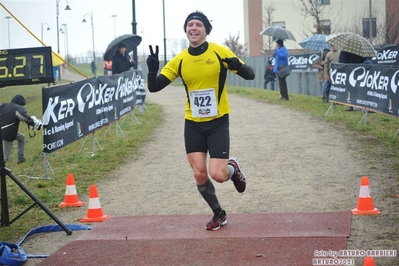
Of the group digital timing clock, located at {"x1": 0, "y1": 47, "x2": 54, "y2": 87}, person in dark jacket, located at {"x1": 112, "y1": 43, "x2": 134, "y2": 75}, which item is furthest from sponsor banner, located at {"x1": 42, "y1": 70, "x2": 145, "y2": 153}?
person in dark jacket, located at {"x1": 112, "y1": 43, "x2": 134, "y2": 75}

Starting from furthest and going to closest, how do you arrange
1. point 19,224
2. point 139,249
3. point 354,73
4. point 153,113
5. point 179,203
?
point 153,113 → point 354,73 → point 179,203 → point 19,224 → point 139,249

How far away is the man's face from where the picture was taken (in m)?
7.59

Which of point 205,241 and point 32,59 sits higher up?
point 32,59

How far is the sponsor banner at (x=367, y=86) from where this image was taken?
50.4ft

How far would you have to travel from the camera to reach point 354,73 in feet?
Answer: 59.4

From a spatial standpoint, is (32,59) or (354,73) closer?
(32,59)

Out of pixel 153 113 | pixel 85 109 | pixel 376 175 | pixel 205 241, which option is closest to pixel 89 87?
pixel 85 109

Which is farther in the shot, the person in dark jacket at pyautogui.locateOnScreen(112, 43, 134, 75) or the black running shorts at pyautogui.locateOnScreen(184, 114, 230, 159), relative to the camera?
the person in dark jacket at pyautogui.locateOnScreen(112, 43, 134, 75)

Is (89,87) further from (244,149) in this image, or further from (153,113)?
(153,113)

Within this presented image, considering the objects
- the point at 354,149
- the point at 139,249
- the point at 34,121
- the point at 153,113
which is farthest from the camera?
the point at 153,113

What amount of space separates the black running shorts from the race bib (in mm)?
121

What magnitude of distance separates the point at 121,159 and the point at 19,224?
525 centimetres

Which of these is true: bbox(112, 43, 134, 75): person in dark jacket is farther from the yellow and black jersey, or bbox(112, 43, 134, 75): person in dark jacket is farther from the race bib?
the race bib

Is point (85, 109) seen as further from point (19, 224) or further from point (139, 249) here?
point (139, 249)
